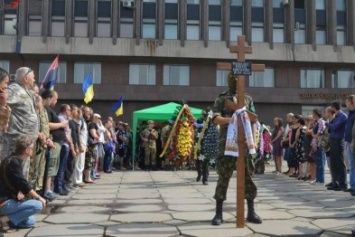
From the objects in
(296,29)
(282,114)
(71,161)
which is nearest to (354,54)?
(296,29)

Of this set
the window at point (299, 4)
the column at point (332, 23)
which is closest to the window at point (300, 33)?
the window at point (299, 4)

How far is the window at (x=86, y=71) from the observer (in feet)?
124

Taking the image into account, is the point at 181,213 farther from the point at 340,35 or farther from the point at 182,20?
the point at 340,35

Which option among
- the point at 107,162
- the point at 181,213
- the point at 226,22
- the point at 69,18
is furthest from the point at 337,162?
the point at 69,18

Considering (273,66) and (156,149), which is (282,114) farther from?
(156,149)

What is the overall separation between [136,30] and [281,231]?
112ft

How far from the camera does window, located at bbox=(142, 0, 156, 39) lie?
126ft

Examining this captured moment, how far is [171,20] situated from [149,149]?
23372mm

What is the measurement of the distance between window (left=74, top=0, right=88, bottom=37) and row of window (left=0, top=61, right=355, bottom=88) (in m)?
2.62

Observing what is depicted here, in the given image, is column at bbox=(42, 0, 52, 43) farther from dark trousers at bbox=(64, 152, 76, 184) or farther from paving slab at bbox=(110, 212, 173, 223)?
paving slab at bbox=(110, 212, 173, 223)

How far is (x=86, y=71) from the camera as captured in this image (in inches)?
1495

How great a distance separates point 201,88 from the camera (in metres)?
38.5

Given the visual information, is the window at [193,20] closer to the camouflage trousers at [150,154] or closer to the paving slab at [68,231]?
the camouflage trousers at [150,154]

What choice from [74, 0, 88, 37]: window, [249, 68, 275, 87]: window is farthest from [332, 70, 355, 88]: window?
[74, 0, 88, 37]: window
